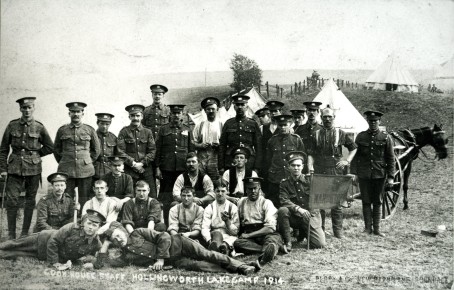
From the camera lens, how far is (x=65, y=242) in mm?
4207

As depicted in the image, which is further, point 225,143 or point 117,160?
point 225,143

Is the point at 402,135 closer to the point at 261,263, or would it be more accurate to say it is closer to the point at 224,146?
the point at 224,146

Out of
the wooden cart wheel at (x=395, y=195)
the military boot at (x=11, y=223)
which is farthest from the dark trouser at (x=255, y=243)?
the military boot at (x=11, y=223)

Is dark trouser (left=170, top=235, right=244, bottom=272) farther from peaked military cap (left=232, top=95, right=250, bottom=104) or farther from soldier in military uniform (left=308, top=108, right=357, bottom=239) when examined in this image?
peaked military cap (left=232, top=95, right=250, bottom=104)

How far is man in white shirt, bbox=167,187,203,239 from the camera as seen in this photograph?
14.4 ft

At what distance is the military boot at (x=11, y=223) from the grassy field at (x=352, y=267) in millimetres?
198

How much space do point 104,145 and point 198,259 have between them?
81.5 inches

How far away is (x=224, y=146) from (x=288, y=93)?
1.29 meters

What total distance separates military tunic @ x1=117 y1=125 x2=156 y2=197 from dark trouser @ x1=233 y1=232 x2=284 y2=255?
139cm

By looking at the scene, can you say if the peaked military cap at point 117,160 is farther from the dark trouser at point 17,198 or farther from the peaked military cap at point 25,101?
the peaked military cap at point 25,101

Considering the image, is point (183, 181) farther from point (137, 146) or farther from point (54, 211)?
point (54, 211)

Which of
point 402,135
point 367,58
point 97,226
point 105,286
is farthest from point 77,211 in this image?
point 402,135

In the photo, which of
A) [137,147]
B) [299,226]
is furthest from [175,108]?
[299,226]

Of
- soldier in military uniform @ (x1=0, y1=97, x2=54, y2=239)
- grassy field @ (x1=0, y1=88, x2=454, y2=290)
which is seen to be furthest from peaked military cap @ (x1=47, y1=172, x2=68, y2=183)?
grassy field @ (x1=0, y1=88, x2=454, y2=290)
